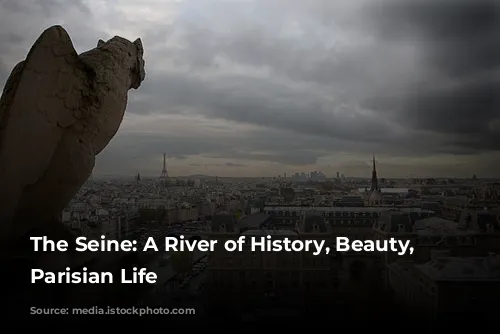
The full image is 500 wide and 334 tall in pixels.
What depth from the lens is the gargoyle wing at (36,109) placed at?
1743 millimetres

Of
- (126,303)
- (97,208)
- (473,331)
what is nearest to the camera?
(126,303)

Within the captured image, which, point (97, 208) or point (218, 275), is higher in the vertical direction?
point (97, 208)

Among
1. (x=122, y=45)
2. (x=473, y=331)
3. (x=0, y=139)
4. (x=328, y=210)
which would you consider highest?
(x=122, y=45)

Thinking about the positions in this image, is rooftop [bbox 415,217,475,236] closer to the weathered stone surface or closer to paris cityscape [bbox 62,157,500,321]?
paris cityscape [bbox 62,157,500,321]

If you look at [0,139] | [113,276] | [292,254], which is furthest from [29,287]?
[292,254]

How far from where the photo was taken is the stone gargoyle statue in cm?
175

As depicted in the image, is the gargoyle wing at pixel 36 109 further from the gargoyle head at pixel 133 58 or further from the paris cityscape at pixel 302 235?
the paris cityscape at pixel 302 235

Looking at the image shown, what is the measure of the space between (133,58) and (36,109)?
541mm

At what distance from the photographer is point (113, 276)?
2.26 metres

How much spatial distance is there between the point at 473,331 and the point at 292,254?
126 cm

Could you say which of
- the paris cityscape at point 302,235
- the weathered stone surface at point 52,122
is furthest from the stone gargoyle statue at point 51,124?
the paris cityscape at point 302,235

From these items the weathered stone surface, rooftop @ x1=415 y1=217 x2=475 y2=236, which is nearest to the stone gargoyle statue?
the weathered stone surface

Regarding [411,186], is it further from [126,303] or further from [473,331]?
[126,303]

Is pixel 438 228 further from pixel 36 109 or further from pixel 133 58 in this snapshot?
pixel 36 109
